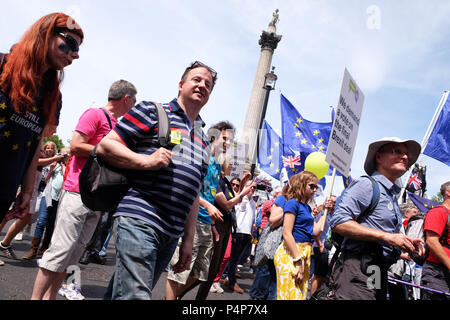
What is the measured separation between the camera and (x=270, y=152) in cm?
1355

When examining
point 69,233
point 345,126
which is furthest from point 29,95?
point 345,126

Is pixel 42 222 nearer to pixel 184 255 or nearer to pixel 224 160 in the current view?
pixel 224 160

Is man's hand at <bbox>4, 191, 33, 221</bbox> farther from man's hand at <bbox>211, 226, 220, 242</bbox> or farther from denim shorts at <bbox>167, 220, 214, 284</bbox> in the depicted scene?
man's hand at <bbox>211, 226, 220, 242</bbox>

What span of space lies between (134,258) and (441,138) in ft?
29.3

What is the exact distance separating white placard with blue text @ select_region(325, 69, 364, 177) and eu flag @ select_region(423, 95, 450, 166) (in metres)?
4.48

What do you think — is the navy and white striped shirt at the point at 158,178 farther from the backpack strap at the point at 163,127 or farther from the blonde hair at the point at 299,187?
the blonde hair at the point at 299,187

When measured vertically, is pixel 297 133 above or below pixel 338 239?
above

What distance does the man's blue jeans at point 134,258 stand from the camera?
Result: 6.19ft

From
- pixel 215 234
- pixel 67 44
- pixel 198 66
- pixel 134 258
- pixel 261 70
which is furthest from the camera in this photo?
pixel 261 70

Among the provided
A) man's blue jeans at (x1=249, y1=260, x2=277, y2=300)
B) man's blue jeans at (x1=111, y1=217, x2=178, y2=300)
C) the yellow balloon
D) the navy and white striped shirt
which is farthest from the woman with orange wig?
the yellow balloon

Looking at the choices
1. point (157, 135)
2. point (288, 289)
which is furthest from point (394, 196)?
point (157, 135)

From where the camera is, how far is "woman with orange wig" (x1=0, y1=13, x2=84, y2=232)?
206cm
